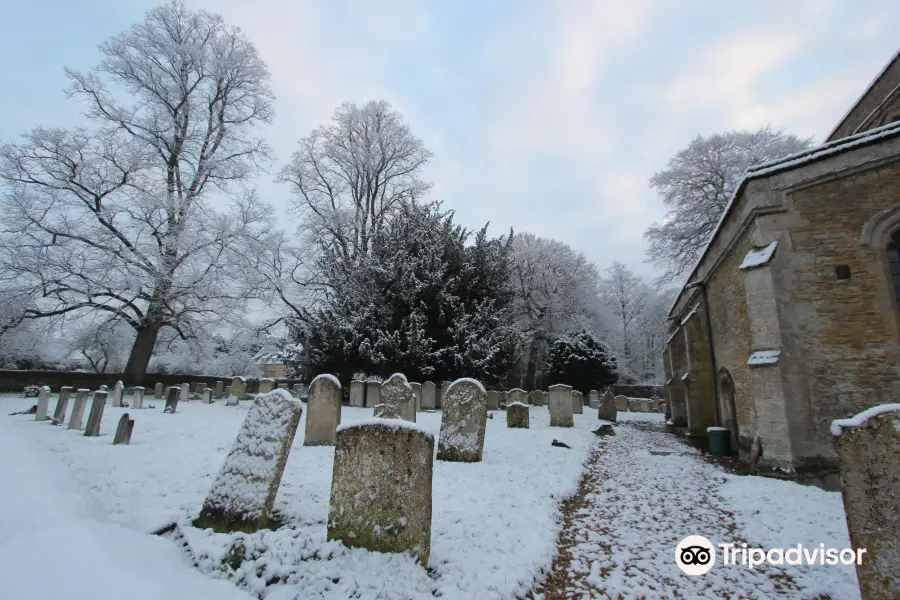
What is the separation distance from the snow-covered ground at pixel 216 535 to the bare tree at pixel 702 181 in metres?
17.7

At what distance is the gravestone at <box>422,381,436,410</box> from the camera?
1555 cm

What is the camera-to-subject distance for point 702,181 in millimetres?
20469

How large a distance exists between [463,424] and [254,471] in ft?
13.9

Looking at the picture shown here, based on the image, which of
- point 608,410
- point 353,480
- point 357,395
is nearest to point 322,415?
point 353,480

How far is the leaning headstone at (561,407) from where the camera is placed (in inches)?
513

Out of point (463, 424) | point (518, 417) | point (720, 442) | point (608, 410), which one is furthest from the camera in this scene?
point (608, 410)

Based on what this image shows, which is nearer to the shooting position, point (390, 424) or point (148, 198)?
point (390, 424)

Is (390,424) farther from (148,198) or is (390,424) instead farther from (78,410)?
(148,198)

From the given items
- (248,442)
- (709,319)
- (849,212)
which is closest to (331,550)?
(248,442)

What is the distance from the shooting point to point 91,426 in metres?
8.15

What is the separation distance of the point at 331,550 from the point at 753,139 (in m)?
24.8

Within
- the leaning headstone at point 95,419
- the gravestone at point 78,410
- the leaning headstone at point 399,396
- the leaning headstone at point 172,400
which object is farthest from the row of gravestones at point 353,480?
the leaning headstone at point 172,400

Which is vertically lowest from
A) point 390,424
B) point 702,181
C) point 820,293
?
point 390,424

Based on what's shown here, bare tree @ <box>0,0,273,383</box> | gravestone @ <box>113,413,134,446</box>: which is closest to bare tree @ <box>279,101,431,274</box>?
bare tree @ <box>0,0,273,383</box>
